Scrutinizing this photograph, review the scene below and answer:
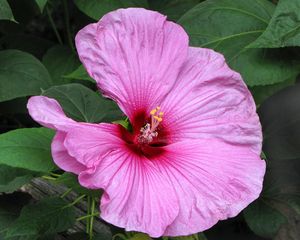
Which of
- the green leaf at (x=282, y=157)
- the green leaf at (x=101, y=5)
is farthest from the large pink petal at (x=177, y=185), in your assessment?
the green leaf at (x=101, y=5)

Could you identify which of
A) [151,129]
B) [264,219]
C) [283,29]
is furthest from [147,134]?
[264,219]

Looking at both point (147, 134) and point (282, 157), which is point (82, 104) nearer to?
point (147, 134)

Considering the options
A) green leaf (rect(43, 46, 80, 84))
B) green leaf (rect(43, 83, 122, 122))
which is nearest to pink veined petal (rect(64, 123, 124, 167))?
green leaf (rect(43, 83, 122, 122))

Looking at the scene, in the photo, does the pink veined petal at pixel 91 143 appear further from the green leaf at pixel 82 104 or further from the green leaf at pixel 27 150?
the green leaf at pixel 82 104

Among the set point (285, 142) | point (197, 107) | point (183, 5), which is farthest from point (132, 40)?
point (183, 5)

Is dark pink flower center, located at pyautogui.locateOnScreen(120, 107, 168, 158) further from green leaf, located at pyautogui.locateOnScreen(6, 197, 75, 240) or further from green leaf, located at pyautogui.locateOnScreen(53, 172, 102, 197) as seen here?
green leaf, located at pyautogui.locateOnScreen(6, 197, 75, 240)
